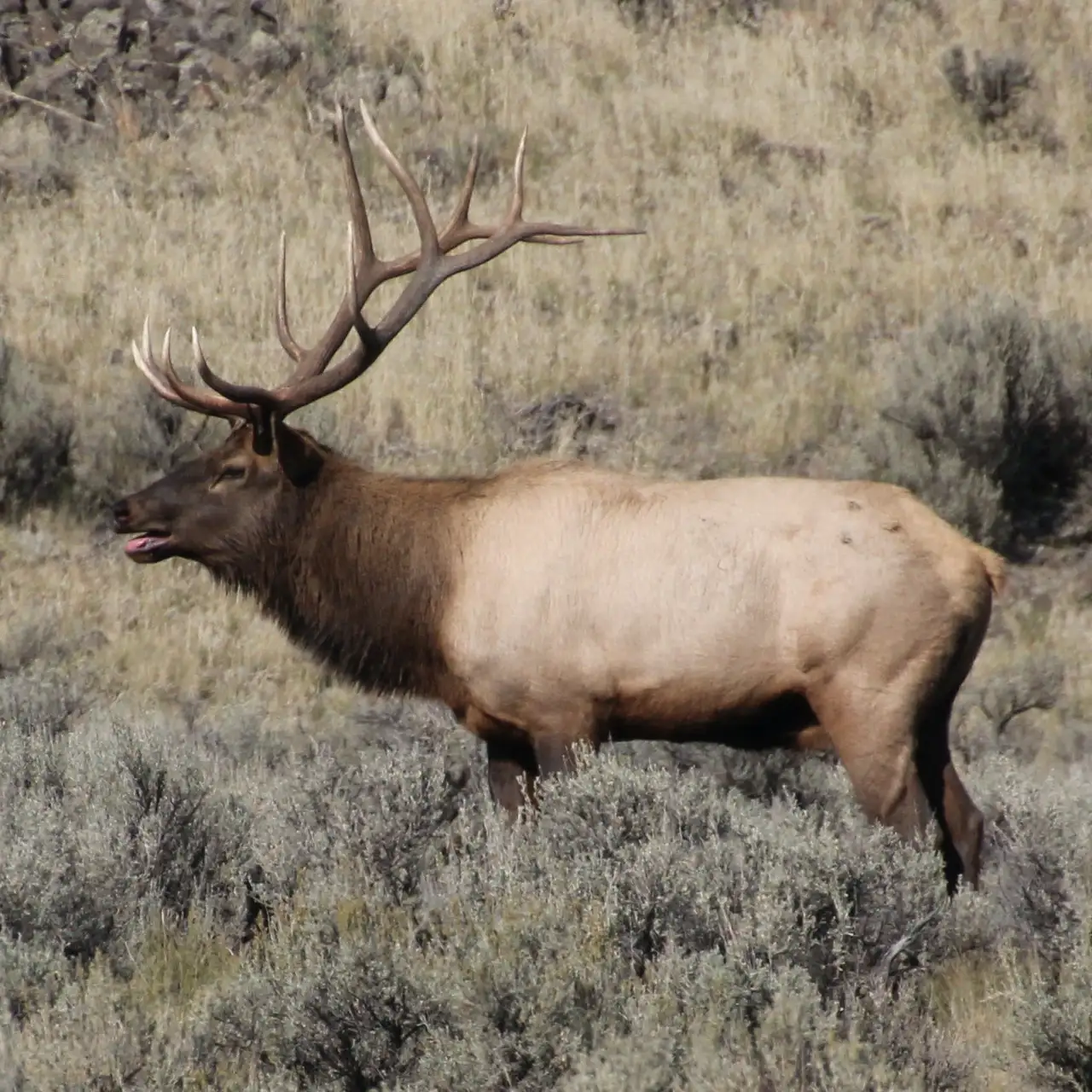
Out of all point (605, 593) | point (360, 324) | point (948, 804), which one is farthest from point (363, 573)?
point (948, 804)

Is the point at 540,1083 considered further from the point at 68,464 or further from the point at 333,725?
the point at 68,464

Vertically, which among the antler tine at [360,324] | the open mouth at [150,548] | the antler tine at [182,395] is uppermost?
the antler tine at [360,324]

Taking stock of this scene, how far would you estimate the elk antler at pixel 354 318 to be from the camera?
730 cm

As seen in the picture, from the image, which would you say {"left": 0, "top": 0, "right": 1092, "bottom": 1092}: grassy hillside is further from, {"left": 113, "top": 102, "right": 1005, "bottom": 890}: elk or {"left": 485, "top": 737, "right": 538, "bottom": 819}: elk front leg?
{"left": 113, "top": 102, "right": 1005, "bottom": 890}: elk

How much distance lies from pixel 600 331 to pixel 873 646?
769 centimetres

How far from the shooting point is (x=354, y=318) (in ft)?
23.6

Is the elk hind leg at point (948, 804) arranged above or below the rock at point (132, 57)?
Result: below

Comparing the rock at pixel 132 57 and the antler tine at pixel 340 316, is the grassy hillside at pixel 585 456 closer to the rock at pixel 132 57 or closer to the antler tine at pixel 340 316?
the rock at pixel 132 57

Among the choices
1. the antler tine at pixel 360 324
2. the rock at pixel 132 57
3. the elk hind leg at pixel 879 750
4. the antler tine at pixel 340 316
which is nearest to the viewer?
the elk hind leg at pixel 879 750

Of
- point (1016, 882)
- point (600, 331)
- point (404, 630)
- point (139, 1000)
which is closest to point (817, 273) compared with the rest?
point (600, 331)

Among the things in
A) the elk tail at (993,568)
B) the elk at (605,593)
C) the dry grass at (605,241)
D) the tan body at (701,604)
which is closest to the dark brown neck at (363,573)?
the elk at (605,593)

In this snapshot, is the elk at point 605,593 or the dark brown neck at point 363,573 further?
the dark brown neck at point 363,573

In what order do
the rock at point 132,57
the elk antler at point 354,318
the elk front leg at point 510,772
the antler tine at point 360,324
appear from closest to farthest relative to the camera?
the elk front leg at point 510,772
the antler tine at point 360,324
the elk antler at point 354,318
the rock at point 132,57

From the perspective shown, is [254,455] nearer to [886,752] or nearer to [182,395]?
[182,395]
